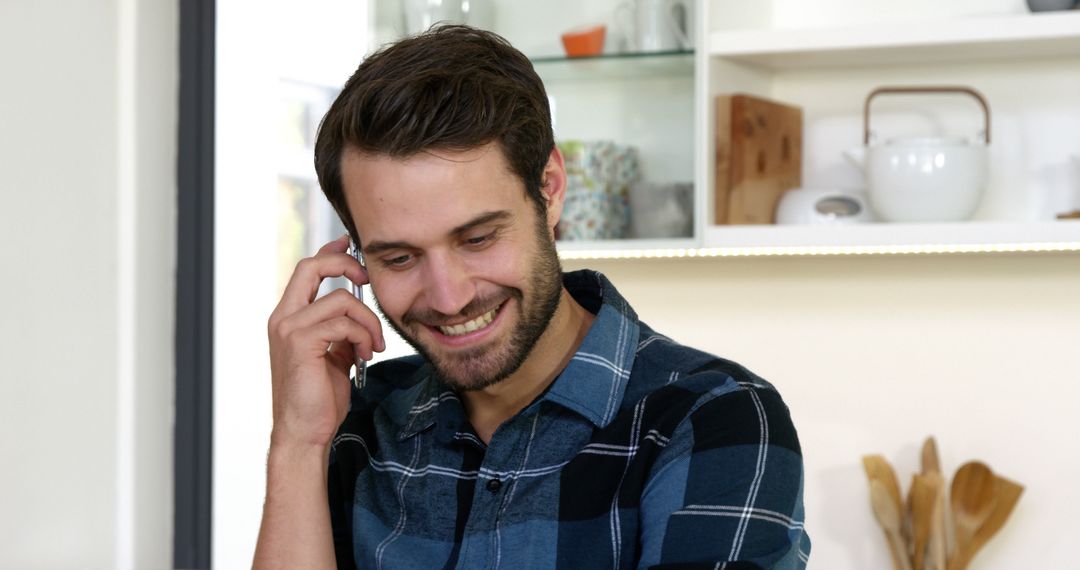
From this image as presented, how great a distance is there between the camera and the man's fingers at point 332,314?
142cm

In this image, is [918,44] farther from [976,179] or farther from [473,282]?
[473,282]

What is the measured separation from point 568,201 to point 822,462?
2.15 feet

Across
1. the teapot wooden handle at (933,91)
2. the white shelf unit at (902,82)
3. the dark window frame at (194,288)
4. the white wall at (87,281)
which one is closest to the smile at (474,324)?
the white shelf unit at (902,82)

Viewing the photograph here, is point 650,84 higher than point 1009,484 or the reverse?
higher

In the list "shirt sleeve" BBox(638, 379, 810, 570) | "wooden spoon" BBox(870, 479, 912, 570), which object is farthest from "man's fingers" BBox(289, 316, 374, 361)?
"wooden spoon" BBox(870, 479, 912, 570)

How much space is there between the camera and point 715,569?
1122 millimetres

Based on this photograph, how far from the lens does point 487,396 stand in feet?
4.56

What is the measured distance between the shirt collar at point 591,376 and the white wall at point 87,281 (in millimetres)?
1360

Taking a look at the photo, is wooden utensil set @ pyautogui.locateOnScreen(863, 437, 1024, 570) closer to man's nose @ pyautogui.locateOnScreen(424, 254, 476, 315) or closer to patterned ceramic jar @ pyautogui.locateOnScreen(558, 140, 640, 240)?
patterned ceramic jar @ pyautogui.locateOnScreen(558, 140, 640, 240)

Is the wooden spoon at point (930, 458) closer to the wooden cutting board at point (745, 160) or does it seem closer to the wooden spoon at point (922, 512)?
the wooden spoon at point (922, 512)

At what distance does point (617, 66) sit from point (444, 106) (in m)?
1.17

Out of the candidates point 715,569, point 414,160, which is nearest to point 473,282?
point 414,160

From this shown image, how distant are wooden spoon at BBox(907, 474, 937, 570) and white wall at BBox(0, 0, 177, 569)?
1499 millimetres

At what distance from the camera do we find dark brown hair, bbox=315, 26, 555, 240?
1267 millimetres
